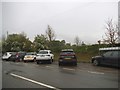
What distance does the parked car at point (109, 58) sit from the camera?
18.2 metres

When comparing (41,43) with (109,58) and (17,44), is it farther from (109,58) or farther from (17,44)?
(109,58)

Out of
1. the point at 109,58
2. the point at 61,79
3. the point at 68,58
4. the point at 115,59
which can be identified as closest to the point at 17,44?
the point at 68,58

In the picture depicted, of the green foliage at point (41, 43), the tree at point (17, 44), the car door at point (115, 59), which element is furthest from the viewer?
the tree at point (17, 44)

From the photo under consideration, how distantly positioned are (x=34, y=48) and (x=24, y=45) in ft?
18.0

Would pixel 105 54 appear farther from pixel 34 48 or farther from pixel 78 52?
pixel 34 48

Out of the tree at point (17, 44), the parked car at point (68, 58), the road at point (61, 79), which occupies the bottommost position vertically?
the road at point (61, 79)

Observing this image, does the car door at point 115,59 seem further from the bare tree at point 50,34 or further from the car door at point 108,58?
the bare tree at point 50,34

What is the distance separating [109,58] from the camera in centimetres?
1895

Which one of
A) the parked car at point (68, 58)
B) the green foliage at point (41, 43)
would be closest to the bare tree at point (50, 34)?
the green foliage at point (41, 43)

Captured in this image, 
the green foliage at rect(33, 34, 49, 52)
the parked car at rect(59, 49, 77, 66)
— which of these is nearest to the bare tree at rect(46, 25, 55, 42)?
the green foliage at rect(33, 34, 49, 52)

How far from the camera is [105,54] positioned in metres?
19.9

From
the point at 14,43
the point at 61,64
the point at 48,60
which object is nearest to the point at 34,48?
the point at 14,43

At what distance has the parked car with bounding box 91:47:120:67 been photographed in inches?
718

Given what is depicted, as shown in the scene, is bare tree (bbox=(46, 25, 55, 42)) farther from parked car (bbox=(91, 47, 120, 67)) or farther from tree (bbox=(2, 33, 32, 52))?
parked car (bbox=(91, 47, 120, 67))
